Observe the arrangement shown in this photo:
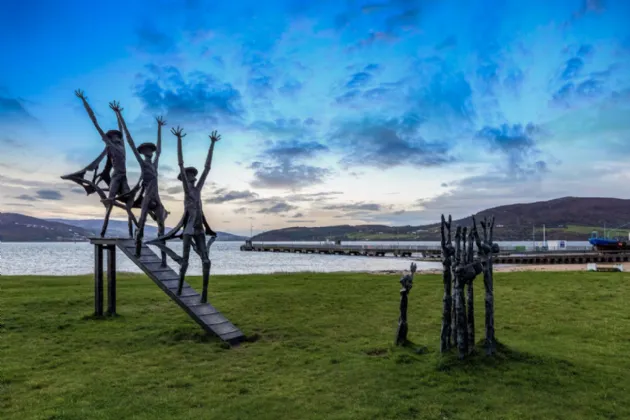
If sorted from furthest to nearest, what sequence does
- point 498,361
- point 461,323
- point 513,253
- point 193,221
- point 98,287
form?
point 513,253, point 98,287, point 193,221, point 498,361, point 461,323

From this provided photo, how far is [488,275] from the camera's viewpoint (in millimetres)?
10375

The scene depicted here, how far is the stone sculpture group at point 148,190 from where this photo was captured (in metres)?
13.4

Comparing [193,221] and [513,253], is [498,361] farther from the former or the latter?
[513,253]

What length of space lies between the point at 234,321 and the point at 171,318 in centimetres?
243

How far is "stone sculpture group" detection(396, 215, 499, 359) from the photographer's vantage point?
32.5 ft

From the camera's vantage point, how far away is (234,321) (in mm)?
15484

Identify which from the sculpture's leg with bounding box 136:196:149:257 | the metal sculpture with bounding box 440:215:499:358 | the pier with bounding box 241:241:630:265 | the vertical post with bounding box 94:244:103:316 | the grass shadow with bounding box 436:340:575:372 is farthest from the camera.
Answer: the pier with bounding box 241:241:630:265

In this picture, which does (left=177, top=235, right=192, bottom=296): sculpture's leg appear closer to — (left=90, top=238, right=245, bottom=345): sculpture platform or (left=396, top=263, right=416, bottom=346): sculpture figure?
(left=90, top=238, right=245, bottom=345): sculpture platform

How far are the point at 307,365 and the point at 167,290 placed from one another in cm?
563

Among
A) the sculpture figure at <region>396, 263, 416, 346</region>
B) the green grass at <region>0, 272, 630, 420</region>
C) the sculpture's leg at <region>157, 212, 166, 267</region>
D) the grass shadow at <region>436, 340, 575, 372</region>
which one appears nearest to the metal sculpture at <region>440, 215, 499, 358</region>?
the grass shadow at <region>436, 340, 575, 372</region>

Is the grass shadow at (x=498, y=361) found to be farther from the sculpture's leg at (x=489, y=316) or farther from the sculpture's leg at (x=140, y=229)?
the sculpture's leg at (x=140, y=229)

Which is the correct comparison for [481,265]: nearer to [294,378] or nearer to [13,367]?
[294,378]

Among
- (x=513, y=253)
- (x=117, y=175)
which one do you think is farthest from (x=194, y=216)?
(x=513, y=253)

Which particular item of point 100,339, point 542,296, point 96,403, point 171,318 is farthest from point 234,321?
point 542,296
